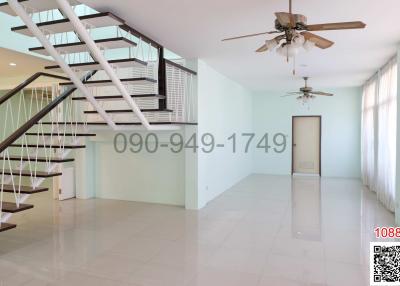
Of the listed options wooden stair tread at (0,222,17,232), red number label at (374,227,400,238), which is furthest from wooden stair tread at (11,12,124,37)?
red number label at (374,227,400,238)

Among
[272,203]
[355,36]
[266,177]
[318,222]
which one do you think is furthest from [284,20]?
[266,177]

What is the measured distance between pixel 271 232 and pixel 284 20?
3090 mm

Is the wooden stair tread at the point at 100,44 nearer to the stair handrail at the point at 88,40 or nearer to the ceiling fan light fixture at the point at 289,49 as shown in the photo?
the stair handrail at the point at 88,40

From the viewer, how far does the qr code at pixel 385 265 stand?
2992mm

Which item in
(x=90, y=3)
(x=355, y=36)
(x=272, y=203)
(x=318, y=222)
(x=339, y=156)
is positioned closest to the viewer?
(x=90, y=3)

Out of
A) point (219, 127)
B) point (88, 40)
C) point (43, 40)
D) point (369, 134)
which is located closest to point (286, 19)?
point (88, 40)

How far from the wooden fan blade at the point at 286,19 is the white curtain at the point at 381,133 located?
12.4ft

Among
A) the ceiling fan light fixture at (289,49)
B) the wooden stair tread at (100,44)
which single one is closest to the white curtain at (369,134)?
the ceiling fan light fixture at (289,49)

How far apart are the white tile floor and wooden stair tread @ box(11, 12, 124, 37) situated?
8.68ft

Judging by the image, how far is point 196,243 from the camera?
4.11m

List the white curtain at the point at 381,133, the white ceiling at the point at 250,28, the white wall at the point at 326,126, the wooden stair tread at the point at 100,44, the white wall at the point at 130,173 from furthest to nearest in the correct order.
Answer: the white wall at the point at 326,126
the white wall at the point at 130,173
the white curtain at the point at 381,133
the wooden stair tread at the point at 100,44
the white ceiling at the point at 250,28

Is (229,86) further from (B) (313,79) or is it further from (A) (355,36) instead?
(A) (355,36)

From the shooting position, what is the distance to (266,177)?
988 cm
